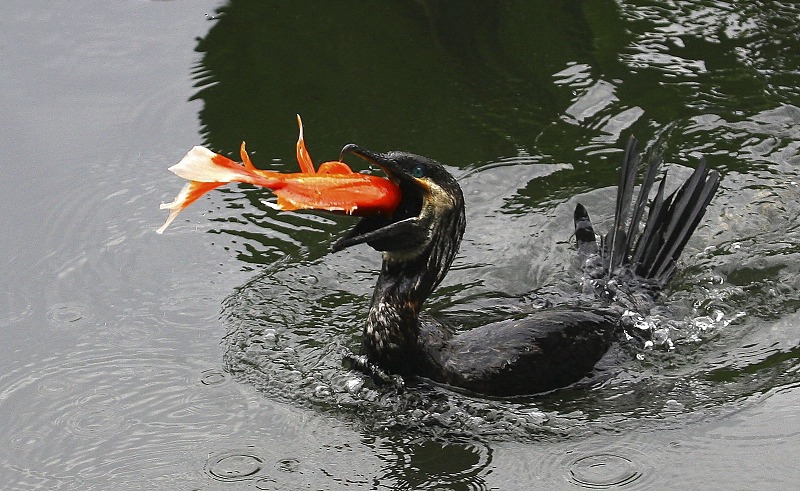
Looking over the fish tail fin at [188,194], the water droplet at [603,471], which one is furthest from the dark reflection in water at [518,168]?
the fish tail fin at [188,194]

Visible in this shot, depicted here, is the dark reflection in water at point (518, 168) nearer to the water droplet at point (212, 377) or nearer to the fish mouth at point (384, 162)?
the water droplet at point (212, 377)

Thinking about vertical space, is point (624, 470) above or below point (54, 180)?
below

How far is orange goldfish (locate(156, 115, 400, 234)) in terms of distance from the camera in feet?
13.9

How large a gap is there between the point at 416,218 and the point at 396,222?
0.09 meters


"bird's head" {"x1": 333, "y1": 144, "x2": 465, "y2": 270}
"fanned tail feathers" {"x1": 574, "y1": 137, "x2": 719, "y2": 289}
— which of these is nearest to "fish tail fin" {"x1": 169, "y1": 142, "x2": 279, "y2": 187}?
"bird's head" {"x1": 333, "y1": 144, "x2": 465, "y2": 270}

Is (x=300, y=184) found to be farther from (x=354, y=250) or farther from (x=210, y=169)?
(x=354, y=250)

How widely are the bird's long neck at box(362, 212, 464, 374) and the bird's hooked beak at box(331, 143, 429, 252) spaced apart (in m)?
0.11

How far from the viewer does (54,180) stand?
268 inches

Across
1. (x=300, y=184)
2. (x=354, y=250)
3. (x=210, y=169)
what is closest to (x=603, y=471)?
(x=300, y=184)

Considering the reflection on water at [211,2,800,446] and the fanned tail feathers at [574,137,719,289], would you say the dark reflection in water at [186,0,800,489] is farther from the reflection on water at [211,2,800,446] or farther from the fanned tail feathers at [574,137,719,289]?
the fanned tail feathers at [574,137,719,289]

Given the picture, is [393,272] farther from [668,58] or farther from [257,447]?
[668,58]

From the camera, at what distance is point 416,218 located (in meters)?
4.87

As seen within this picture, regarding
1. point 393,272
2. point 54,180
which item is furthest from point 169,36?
point 393,272

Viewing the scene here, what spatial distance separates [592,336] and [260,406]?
155 cm
